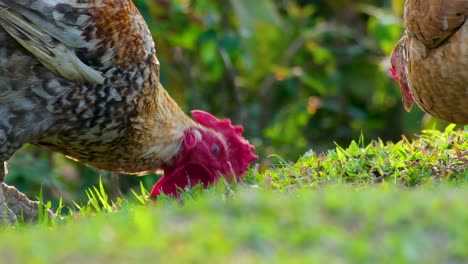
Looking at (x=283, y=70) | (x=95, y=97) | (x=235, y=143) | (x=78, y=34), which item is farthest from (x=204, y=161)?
(x=283, y=70)

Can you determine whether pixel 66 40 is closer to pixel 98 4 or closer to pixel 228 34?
pixel 98 4

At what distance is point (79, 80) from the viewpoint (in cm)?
555

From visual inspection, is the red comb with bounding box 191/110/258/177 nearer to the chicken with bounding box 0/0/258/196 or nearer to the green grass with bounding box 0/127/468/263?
the chicken with bounding box 0/0/258/196

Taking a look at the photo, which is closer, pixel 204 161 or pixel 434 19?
pixel 434 19

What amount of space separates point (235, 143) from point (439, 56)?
165 centimetres

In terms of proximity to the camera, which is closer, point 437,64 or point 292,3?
point 437,64

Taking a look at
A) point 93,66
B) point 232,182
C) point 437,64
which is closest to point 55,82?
point 93,66

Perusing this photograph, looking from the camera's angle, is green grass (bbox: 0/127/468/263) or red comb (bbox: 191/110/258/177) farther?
red comb (bbox: 191/110/258/177)

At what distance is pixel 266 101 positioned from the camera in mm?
11531

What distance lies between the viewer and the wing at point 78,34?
211 inches

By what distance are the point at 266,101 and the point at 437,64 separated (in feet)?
20.2

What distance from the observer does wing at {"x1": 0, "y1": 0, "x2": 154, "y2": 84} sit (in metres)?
5.36

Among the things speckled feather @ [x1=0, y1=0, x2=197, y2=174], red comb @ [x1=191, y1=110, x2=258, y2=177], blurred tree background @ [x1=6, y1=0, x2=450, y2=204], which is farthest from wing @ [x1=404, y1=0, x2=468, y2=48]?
blurred tree background @ [x1=6, y1=0, x2=450, y2=204]

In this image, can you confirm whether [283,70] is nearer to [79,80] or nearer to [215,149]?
[215,149]
